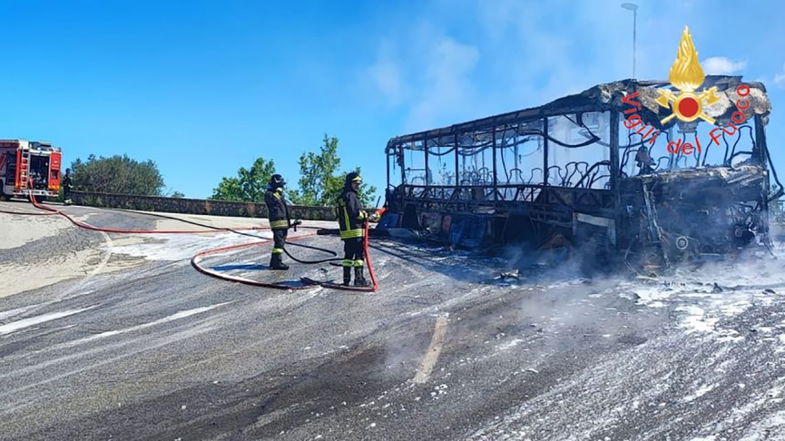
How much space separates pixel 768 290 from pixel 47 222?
55.8 feet

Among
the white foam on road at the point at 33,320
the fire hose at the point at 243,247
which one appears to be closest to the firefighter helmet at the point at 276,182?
the fire hose at the point at 243,247

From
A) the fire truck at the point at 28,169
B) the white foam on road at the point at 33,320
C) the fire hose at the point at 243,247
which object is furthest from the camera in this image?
the fire truck at the point at 28,169

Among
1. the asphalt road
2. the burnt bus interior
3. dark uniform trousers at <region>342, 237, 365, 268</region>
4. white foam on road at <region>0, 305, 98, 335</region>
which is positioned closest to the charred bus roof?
the burnt bus interior

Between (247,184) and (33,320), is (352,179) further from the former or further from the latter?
(247,184)

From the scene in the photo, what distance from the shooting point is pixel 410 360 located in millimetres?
5027

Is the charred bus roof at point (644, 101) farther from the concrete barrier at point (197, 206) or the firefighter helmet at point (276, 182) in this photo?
the concrete barrier at point (197, 206)

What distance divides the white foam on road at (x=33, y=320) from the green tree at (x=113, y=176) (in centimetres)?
4200

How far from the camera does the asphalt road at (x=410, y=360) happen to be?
375cm

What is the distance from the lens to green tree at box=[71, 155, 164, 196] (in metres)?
46.3

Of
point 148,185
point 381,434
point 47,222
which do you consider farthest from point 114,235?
point 148,185

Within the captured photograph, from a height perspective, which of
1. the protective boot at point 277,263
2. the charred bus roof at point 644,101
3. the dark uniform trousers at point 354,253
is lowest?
the protective boot at point 277,263

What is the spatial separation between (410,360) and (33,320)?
543cm

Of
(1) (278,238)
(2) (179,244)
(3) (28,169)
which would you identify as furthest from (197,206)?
(1) (278,238)

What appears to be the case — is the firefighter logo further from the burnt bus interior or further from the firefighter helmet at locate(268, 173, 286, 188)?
the firefighter helmet at locate(268, 173, 286, 188)
